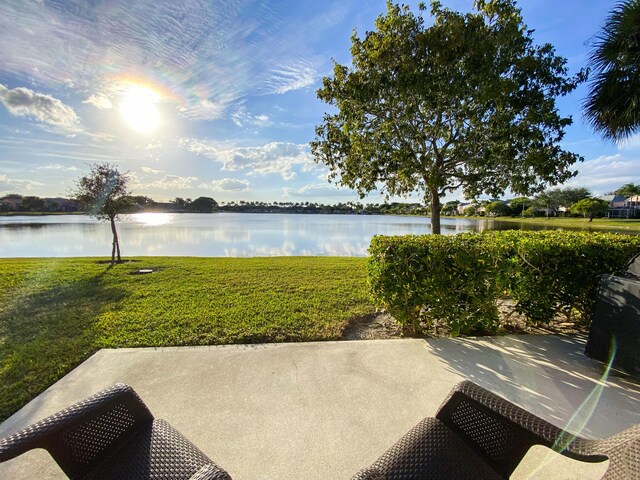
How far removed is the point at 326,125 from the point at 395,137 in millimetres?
1964

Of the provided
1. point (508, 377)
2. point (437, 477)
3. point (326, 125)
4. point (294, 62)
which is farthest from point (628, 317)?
point (294, 62)

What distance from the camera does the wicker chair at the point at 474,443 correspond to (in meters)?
1.13

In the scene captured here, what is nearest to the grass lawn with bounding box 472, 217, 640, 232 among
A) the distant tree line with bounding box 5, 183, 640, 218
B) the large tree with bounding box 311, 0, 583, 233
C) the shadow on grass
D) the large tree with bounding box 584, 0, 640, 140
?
the distant tree line with bounding box 5, 183, 640, 218

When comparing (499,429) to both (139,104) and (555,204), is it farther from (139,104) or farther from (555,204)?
(555,204)

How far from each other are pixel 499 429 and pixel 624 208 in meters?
89.2

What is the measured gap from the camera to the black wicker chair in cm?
117

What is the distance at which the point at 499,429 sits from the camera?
1329mm

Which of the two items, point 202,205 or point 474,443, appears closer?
point 474,443

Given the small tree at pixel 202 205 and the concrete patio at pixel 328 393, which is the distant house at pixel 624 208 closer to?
the concrete patio at pixel 328 393

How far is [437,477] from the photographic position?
1.21m

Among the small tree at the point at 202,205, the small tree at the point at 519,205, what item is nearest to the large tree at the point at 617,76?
the small tree at the point at 202,205

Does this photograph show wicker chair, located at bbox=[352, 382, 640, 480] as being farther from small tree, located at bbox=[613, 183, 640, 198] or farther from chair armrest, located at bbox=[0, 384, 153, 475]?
small tree, located at bbox=[613, 183, 640, 198]

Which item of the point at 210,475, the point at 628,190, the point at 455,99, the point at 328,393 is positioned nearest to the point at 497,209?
the point at 628,190

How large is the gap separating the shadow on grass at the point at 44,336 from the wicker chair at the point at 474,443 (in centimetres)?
297
